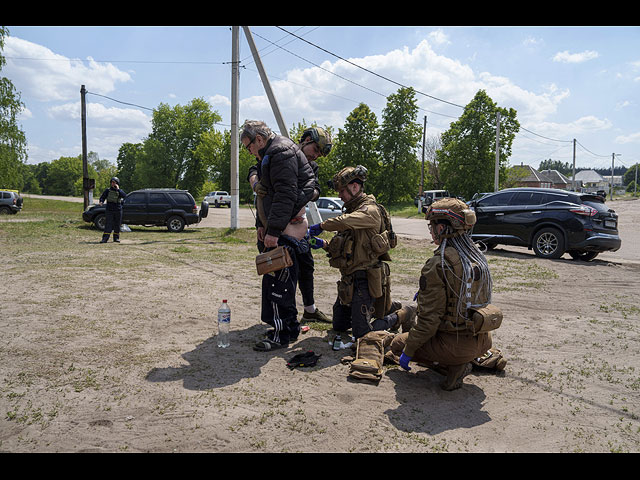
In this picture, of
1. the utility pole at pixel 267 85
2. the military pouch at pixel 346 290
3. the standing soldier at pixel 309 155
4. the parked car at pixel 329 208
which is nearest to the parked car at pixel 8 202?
the parked car at pixel 329 208

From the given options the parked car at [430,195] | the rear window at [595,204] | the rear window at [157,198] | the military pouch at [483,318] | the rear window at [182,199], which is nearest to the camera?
the military pouch at [483,318]

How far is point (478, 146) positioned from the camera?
3938 centimetres

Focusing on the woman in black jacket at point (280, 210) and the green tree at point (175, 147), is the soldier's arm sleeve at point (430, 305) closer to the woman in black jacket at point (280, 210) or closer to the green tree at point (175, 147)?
the woman in black jacket at point (280, 210)

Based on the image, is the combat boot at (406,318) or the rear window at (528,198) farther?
the rear window at (528,198)

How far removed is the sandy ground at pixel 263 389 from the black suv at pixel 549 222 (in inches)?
190

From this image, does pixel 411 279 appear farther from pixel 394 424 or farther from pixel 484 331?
pixel 394 424

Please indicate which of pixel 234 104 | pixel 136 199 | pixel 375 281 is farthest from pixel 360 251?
pixel 136 199

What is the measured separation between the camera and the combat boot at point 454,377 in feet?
11.3

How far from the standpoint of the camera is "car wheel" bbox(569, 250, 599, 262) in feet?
35.9

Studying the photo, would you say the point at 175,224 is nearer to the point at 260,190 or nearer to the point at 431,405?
the point at 260,190

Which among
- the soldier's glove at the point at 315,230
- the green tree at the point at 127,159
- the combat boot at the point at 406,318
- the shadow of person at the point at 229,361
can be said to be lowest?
the shadow of person at the point at 229,361

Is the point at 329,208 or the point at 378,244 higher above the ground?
the point at 329,208

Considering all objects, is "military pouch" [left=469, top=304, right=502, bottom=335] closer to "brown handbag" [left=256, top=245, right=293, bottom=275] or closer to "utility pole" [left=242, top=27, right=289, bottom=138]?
"brown handbag" [left=256, top=245, right=293, bottom=275]

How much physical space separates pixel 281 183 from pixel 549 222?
9.38 metres
